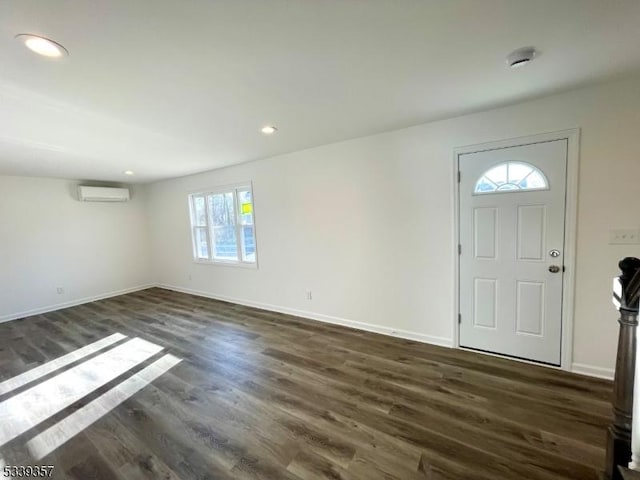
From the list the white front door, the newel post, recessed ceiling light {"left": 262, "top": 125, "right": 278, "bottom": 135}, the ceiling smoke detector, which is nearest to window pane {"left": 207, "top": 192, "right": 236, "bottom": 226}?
recessed ceiling light {"left": 262, "top": 125, "right": 278, "bottom": 135}

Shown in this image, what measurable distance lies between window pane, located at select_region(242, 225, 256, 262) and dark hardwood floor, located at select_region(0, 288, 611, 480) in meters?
1.76

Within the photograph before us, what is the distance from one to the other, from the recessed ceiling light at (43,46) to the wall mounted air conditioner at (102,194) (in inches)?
188

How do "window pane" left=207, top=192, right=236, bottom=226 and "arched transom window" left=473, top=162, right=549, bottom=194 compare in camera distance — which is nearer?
"arched transom window" left=473, top=162, right=549, bottom=194

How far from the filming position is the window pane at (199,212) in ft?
17.9

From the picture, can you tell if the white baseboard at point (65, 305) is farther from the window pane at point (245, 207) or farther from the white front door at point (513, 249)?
the white front door at point (513, 249)

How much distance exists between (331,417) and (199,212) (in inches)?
188

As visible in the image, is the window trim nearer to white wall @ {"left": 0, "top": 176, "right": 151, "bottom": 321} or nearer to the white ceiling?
white wall @ {"left": 0, "top": 176, "right": 151, "bottom": 321}

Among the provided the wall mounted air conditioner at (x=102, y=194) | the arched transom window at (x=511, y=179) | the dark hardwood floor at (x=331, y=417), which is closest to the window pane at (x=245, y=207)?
the dark hardwood floor at (x=331, y=417)

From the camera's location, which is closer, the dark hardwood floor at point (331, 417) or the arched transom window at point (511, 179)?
the dark hardwood floor at point (331, 417)

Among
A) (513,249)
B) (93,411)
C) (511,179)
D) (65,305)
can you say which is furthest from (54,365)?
Result: (511,179)

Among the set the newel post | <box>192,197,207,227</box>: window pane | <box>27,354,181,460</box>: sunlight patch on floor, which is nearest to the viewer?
the newel post

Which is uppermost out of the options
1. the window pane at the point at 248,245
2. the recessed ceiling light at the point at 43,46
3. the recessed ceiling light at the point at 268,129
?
the recessed ceiling light at the point at 268,129

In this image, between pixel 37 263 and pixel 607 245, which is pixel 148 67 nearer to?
pixel 607 245

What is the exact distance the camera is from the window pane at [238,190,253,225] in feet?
15.2
